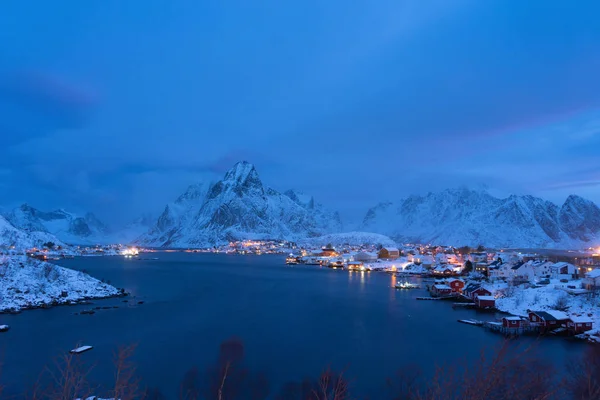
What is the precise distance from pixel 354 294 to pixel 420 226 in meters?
106

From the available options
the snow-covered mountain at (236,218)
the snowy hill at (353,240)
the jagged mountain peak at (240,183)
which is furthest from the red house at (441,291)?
the jagged mountain peak at (240,183)

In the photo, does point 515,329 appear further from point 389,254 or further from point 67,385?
point 389,254

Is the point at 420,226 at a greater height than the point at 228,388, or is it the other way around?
the point at 420,226

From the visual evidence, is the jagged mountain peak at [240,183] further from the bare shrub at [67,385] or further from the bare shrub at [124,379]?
the bare shrub at [124,379]

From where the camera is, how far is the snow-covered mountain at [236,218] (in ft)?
420

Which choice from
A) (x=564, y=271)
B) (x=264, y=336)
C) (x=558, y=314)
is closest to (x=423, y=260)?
(x=564, y=271)

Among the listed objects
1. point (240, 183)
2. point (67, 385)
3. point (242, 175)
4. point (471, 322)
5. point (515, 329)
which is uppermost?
point (242, 175)

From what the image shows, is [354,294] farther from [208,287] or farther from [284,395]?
[284,395]

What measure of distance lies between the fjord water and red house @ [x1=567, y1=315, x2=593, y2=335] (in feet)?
3.73

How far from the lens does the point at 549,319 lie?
49.3 feet

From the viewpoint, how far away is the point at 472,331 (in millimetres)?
14938

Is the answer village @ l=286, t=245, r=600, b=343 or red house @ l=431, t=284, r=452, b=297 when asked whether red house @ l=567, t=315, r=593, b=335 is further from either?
red house @ l=431, t=284, r=452, b=297

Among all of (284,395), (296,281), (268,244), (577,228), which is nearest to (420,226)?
(577,228)

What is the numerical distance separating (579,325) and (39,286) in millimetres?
21756
